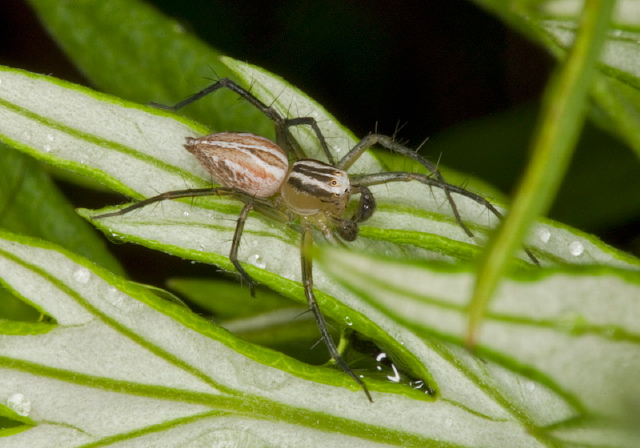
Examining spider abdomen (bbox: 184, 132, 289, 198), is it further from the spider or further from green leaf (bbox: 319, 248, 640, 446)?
green leaf (bbox: 319, 248, 640, 446)

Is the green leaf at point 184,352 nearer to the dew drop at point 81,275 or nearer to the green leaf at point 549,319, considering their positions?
the dew drop at point 81,275

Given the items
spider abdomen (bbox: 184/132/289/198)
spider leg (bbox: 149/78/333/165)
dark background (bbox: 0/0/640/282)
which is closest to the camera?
spider abdomen (bbox: 184/132/289/198)

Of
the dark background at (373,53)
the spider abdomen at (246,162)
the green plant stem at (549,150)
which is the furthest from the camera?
the dark background at (373,53)

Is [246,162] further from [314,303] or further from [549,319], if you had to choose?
[549,319]

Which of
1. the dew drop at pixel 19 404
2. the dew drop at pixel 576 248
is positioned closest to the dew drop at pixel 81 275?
the dew drop at pixel 19 404

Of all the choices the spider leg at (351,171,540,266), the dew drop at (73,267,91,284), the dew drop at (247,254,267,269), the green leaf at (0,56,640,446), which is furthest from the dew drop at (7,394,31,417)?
the spider leg at (351,171,540,266)

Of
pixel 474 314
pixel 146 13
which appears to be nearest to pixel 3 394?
pixel 474 314
